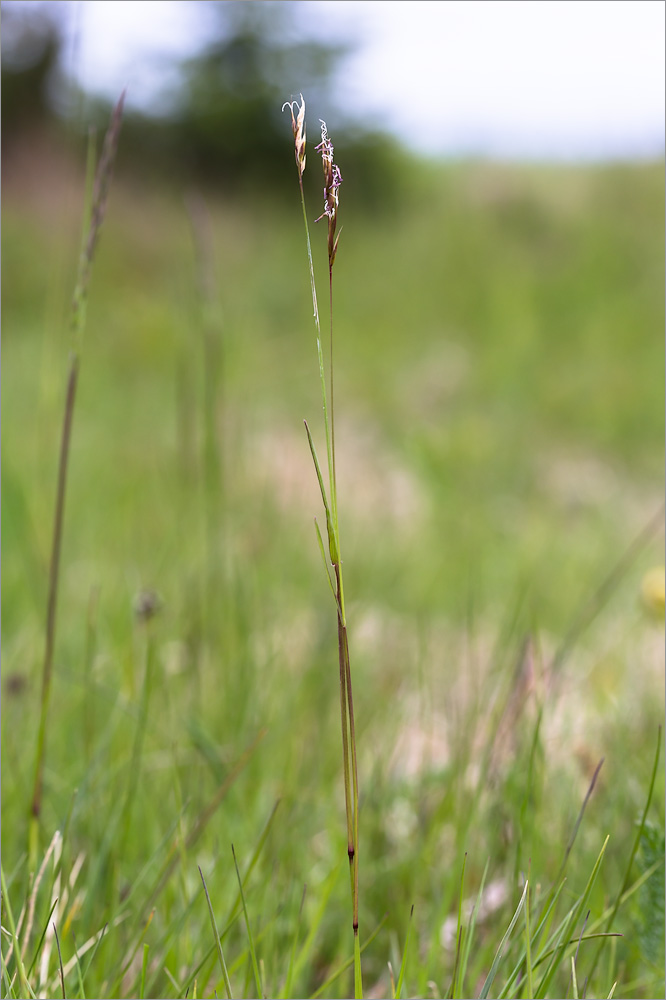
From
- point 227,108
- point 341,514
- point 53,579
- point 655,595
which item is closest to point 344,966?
point 53,579

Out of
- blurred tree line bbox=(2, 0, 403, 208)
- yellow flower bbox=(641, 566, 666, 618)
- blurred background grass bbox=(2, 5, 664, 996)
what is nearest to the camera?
blurred background grass bbox=(2, 5, 664, 996)

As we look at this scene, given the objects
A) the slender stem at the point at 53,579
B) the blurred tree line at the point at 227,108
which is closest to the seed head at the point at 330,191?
the slender stem at the point at 53,579

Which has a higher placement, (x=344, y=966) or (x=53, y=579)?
(x=53, y=579)

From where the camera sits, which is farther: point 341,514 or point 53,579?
point 341,514

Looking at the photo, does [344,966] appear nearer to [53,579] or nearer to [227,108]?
[53,579]

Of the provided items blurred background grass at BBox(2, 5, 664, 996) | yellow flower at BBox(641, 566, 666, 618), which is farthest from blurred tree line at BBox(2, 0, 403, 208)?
yellow flower at BBox(641, 566, 666, 618)

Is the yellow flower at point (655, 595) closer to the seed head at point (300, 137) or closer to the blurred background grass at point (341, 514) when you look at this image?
the blurred background grass at point (341, 514)

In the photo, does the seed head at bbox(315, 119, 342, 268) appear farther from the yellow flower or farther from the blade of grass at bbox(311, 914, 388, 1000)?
the yellow flower
